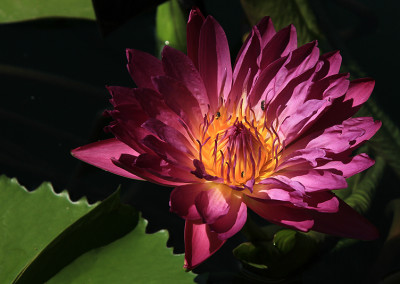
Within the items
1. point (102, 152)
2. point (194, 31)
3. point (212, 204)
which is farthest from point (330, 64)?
point (102, 152)

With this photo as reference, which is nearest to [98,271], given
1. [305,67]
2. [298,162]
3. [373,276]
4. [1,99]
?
[298,162]

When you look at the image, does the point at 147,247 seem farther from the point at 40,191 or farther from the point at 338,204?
the point at 338,204

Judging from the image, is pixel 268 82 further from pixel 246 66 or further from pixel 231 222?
pixel 231 222

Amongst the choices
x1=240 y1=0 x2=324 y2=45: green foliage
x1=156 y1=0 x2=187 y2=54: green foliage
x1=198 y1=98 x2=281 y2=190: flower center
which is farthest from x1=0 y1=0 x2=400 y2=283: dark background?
x1=198 y1=98 x2=281 y2=190: flower center

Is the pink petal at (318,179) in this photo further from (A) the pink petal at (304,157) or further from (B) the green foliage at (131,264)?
(B) the green foliage at (131,264)

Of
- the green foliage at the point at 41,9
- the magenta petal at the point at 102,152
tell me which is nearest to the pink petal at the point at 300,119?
the magenta petal at the point at 102,152

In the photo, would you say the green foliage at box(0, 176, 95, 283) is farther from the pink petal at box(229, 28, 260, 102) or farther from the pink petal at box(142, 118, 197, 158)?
the pink petal at box(229, 28, 260, 102)
